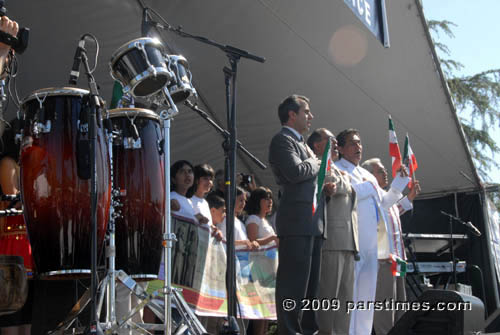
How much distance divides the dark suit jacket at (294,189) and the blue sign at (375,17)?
245cm

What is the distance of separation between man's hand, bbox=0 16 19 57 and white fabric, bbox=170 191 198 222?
6.46ft

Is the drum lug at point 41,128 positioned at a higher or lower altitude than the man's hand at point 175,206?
higher

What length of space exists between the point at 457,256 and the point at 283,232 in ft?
16.1

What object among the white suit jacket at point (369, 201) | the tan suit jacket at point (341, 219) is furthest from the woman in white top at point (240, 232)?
the white suit jacket at point (369, 201)

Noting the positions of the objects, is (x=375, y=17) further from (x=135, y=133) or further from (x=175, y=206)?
(x=135, y=133)

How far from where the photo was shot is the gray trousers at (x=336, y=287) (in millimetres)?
4359

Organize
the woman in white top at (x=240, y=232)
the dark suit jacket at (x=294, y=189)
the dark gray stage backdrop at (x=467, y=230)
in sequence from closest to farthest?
the dark suit jacket at (x=294, y=189) < the woman in white top at (x=240, y=232) < the dark gray stage backdrop at (x=467, y=230)

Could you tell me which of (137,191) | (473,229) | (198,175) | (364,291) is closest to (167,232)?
(137,191)

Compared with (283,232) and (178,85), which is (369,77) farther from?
(178,85)

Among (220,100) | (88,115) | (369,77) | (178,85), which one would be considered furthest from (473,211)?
(88,115)

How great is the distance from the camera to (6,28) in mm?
2941

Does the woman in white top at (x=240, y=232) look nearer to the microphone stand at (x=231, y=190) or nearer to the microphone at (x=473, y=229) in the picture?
the microphone stand at (x=231, y=190)

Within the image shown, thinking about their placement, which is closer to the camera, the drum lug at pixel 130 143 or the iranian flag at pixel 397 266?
the drum lug at pixel 130 143

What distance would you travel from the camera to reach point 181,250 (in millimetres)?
4523
